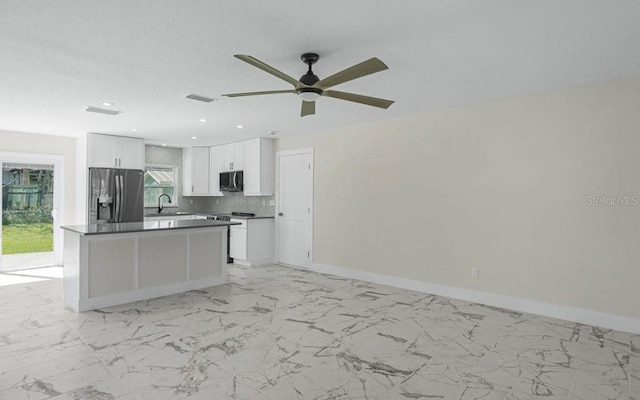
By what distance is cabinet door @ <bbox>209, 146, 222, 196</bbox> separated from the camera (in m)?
7.98

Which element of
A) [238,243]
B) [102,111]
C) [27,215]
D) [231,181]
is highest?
[102,111]

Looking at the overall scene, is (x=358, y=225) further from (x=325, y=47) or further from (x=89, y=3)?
(x=89, y=3)

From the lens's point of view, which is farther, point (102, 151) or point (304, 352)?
point (102, 151)

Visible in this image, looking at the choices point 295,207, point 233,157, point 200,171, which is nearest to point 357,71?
point 295,207

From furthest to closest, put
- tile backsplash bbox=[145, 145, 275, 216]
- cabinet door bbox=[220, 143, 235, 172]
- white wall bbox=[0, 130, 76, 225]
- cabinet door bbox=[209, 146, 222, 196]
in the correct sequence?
1. cabinet door bbox=[209, 146, 222, 196]
2. cabinet door bbox=[220, 143, 235, 172]
3. tile backsplash bbox=[145, 145, 275, 216]
4. white wall bbox=[0, 130, 76, 225]

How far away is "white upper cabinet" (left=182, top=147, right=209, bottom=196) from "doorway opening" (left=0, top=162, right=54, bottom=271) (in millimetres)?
2493

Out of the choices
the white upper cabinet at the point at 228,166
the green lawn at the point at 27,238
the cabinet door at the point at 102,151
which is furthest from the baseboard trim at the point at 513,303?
the green lawn at the point at 27,238

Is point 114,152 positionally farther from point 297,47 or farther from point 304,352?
point 304,352

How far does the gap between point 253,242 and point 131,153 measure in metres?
2.81

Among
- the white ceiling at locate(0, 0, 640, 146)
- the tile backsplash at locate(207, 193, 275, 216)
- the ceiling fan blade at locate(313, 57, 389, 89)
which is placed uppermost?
the white ceiling at locate(0, 0, 640, 146)

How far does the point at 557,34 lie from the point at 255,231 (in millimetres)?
5427

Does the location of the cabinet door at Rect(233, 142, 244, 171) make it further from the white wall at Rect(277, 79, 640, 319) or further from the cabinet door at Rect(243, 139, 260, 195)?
the white wall at Rect(277, 79, 640, 319)

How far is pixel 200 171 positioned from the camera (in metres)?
8.20

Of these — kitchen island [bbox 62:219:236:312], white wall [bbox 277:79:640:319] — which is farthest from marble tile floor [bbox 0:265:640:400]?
white wall [bbox 277:79:640:319]
